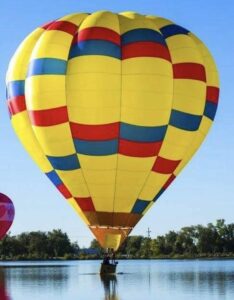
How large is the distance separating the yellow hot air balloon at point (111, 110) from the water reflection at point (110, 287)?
60.1 inches

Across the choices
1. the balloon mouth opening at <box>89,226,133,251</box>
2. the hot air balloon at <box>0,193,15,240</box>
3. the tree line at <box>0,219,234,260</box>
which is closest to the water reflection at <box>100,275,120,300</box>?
the balloon mouth opening at <box>89,226,133,251</box>

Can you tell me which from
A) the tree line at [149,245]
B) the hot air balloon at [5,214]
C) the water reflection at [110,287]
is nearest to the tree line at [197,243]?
the tree line at [149,245]

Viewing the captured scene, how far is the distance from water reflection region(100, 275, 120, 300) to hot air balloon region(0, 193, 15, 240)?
17.4m

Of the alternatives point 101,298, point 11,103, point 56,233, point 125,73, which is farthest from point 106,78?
point 56,233

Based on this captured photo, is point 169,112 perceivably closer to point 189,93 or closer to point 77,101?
point 189,93

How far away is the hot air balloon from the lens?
50656 mm

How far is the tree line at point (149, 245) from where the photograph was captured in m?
118

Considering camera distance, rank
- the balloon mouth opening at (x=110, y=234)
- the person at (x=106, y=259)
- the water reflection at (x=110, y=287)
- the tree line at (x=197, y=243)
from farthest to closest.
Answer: the tree line at (x=197, y=243) < the person at (x=106, y=259) < the balloon mouth opening at (x=110, y=234) < the water reflection at (x=110, y=287)

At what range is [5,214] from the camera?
50875mm

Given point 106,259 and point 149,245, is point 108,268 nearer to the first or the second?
point 106,259

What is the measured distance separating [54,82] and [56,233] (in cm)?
10224

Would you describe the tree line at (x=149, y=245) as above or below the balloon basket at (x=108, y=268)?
above

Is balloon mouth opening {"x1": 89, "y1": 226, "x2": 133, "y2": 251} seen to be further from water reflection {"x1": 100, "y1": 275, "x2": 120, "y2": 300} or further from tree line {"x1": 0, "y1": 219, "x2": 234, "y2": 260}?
tree line {"x1": 0, "y1": 219, "x2": 234, "y2": 260}

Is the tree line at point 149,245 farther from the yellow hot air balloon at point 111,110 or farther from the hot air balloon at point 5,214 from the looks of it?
the yellow hot air balloon at point 111,110
